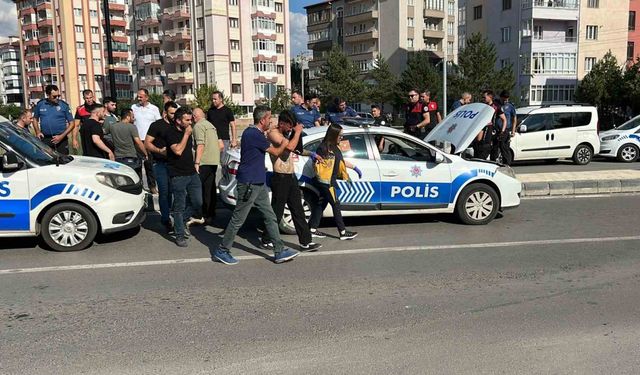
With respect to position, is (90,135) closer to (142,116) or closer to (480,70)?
(142,116)

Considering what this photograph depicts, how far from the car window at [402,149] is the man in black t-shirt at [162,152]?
2.95m

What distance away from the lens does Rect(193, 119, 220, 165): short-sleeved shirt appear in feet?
25.9

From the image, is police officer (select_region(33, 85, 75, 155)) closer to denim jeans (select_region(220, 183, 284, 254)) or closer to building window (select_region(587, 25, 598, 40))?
denim jeans (select_region(220, 183, 284, 254))

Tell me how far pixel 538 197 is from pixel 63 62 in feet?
300

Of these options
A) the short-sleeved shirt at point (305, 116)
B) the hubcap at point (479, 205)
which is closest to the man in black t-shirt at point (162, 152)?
the short-sleeved shirt at point (305, 116)

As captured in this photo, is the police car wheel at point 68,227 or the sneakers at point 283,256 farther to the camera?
the police car wheel at point 68,227

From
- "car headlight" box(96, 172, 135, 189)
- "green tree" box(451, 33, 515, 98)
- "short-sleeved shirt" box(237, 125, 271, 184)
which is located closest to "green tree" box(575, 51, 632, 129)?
"green tree" box(451, 33, 515, 98)

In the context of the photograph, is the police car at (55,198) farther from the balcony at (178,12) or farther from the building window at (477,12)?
the balcony at (178,12)

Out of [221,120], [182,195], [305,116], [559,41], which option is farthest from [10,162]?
[559,41]

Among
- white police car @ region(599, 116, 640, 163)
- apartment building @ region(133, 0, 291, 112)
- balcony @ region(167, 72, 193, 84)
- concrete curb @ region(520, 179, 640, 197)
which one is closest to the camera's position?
concrete curb @ region(520, 179, 640, 197)

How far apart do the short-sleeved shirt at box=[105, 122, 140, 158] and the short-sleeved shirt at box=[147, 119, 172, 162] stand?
2.11 metres

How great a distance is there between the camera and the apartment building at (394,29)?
75750 millimetres

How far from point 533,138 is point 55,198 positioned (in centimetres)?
1330

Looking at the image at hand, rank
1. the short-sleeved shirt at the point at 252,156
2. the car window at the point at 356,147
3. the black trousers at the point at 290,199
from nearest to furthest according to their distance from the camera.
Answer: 1. the short-sleeved shirt at the point at 252,156
2. the black trousers at the point at 290,199
3. the car window at the point at 356,147
